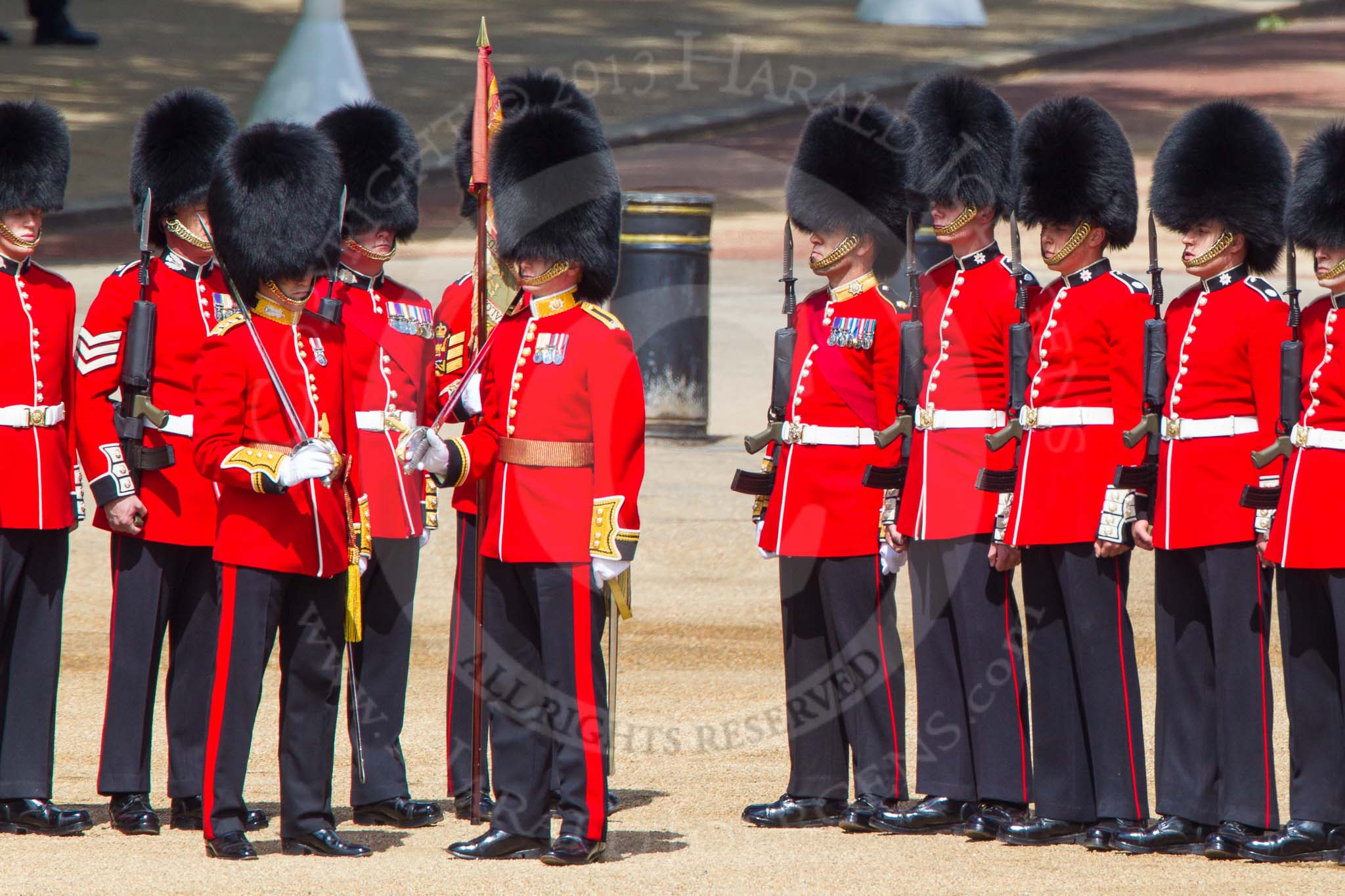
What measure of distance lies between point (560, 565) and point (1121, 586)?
117 centimetres

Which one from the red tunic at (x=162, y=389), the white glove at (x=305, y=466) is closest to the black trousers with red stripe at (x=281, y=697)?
the white glove at (x=305, y=466)

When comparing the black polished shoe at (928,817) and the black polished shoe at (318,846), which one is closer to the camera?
the black polished shoe at (318,846)

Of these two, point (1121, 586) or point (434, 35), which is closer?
point (1121, 586)

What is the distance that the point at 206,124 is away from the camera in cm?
483

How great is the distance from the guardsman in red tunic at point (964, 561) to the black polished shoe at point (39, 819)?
1689 mm

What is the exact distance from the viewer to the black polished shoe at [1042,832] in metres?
4.45

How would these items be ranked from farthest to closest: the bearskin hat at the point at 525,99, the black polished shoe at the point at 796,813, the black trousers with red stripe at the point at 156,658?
the bearskin hat at the point at 525,99 → the black polished shoe at the point at 796,813 → the black trousers with red stripe at the point at 156,658

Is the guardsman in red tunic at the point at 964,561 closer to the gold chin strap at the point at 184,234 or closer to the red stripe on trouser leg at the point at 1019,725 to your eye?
the red stripe on trouser leg at the point at 1019,725

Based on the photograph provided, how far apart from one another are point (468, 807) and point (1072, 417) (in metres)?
1.57

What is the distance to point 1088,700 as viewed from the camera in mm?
4480

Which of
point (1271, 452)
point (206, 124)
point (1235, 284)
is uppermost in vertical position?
point (206, 124)

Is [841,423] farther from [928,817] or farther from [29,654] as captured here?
[29,654]

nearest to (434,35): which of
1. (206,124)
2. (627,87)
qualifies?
(627,87)

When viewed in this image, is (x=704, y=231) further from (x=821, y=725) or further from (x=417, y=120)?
(x=417, y=120)
